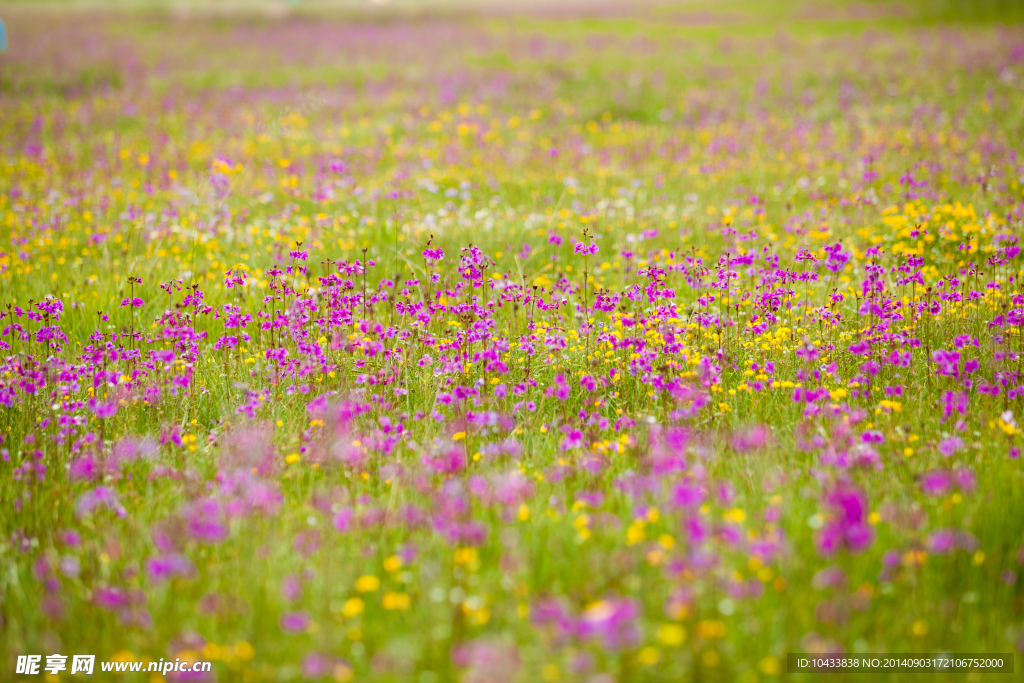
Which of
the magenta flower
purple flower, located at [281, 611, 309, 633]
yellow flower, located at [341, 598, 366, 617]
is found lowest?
yellow flower, located at [341, 598, 366, 617]

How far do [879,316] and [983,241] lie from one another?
2.97 metres

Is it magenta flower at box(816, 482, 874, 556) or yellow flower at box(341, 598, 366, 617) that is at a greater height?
magenta flower at box(816, 482, 874, 556)

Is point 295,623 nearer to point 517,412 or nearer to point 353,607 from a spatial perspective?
point 353,607

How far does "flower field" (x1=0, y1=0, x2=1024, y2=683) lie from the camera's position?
2.42 meters

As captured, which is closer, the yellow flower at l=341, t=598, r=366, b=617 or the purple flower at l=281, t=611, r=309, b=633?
the purple flower at l=281, t=611, r=309, b=633

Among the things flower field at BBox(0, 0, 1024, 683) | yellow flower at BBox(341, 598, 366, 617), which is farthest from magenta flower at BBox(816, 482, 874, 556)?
yellow flower at BBox(341, 598, 366, 617)

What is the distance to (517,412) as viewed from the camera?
4.16m

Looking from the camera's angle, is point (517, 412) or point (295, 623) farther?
point (517, 412)

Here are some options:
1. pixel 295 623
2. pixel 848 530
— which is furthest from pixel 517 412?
pixel 848 530

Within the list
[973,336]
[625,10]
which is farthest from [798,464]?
[625,10]

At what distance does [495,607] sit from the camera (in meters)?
2.47

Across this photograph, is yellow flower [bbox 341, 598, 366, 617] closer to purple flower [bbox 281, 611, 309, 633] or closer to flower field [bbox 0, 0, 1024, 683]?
flower field [bbox 0, 0, 1024, 683]

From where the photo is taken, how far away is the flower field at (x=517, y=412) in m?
A: 2.42

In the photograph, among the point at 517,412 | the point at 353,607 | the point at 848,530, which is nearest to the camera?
the point at 848,530
